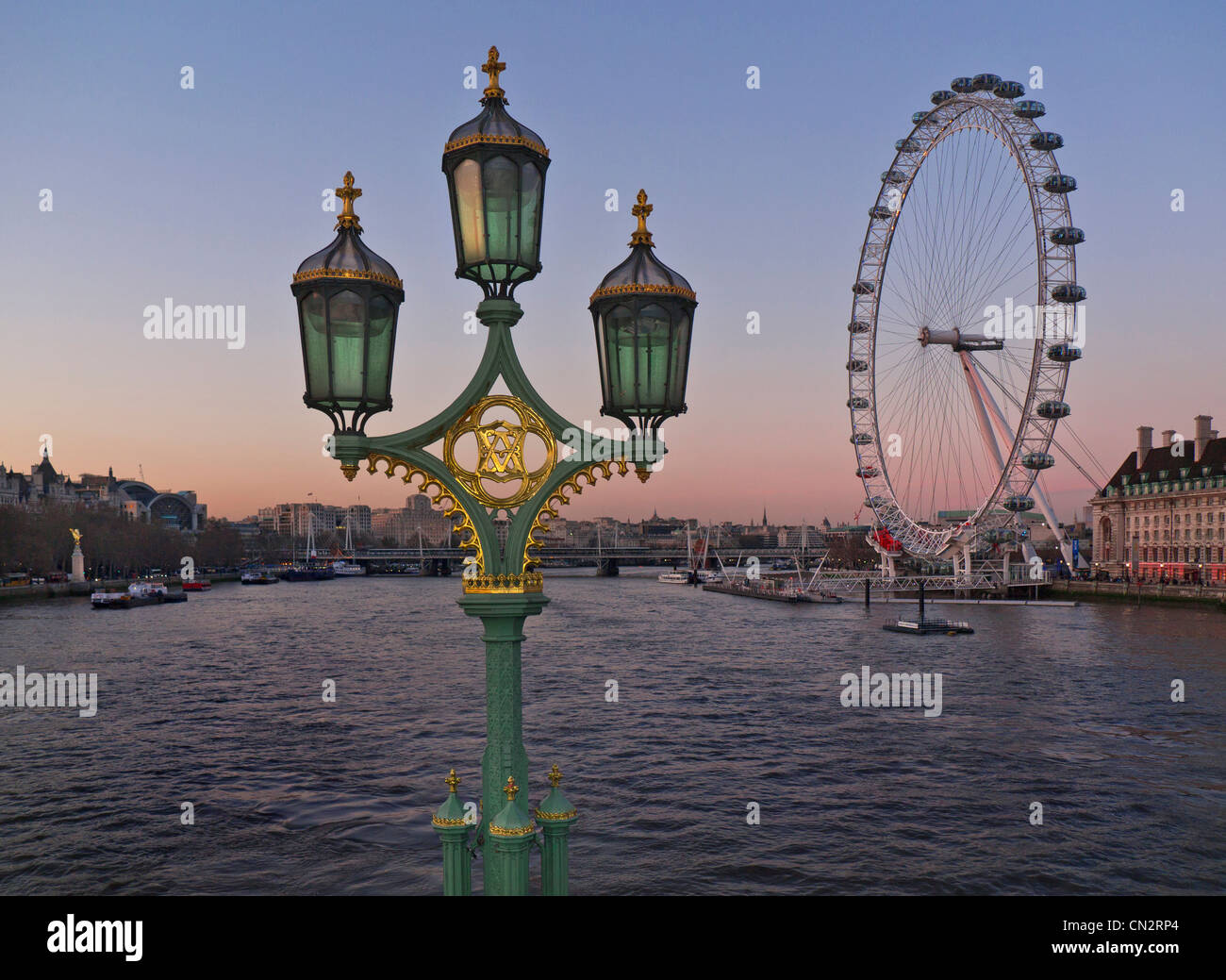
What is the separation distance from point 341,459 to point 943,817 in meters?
19.8

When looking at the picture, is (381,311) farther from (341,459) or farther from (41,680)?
(41,680)

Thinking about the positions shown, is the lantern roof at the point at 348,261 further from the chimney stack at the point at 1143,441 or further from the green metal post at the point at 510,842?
the chimney stack at the point at 1143,441

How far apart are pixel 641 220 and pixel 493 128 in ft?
3.39

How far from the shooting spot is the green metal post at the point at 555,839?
5320mm

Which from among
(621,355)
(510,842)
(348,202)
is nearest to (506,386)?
(621,355)

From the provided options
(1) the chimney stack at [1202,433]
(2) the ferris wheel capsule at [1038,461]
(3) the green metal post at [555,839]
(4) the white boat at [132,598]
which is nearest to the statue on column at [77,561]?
(4) the white boat at [132,598]

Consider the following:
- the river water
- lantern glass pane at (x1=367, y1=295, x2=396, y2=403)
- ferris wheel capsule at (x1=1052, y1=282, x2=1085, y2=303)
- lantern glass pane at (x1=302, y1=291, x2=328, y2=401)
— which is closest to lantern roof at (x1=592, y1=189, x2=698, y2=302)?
lantern glass pane at (x1=367, y1=295, x2=396, y2=403)

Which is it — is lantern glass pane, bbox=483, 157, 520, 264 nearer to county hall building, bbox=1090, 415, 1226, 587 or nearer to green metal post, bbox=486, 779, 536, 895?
green metal post, bbox=486, 779, 536, 895

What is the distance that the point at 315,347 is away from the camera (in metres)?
5.13

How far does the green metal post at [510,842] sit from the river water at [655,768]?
1181 centimetres

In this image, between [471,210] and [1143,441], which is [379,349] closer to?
[471,210]

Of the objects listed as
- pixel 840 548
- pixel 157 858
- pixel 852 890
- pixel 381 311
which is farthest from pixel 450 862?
pixel 840 548

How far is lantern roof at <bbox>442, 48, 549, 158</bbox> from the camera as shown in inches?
202
